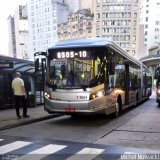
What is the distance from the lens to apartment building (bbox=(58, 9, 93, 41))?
138 metres

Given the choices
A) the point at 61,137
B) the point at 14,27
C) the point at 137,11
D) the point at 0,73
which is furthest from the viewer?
the point at 14,27

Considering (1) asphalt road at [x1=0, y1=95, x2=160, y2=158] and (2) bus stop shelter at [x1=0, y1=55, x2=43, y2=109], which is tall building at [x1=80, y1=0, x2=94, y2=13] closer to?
(2) bus stop shelter at [x1=0, y1=55, x2=43, y2=109]

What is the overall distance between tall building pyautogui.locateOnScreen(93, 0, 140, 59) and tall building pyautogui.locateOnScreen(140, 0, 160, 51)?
21.1 meters

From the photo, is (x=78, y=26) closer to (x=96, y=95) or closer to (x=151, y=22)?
(x=151, y=22)

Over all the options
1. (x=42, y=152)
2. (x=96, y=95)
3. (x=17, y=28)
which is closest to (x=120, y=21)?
(x=17, y=28)

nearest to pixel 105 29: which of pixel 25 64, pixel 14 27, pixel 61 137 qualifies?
pixel 14 27

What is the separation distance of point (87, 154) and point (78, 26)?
13646cm

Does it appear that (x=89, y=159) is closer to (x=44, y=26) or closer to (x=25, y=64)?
(x=25, y=64)

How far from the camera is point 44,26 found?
15075cm

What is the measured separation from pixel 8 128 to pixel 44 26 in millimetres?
143986

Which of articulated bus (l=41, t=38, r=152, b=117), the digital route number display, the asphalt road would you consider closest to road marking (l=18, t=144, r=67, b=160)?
the asphalt road

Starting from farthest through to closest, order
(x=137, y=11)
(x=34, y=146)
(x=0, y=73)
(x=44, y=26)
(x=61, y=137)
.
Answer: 1. (x=44, y=26)
2. (x=137, y=11)
3. (x=0, y=73)
4. (x=61, y=137)
5. (x=34, y=146)

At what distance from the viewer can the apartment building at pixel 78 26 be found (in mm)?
137625

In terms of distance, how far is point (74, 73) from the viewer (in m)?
11.0
